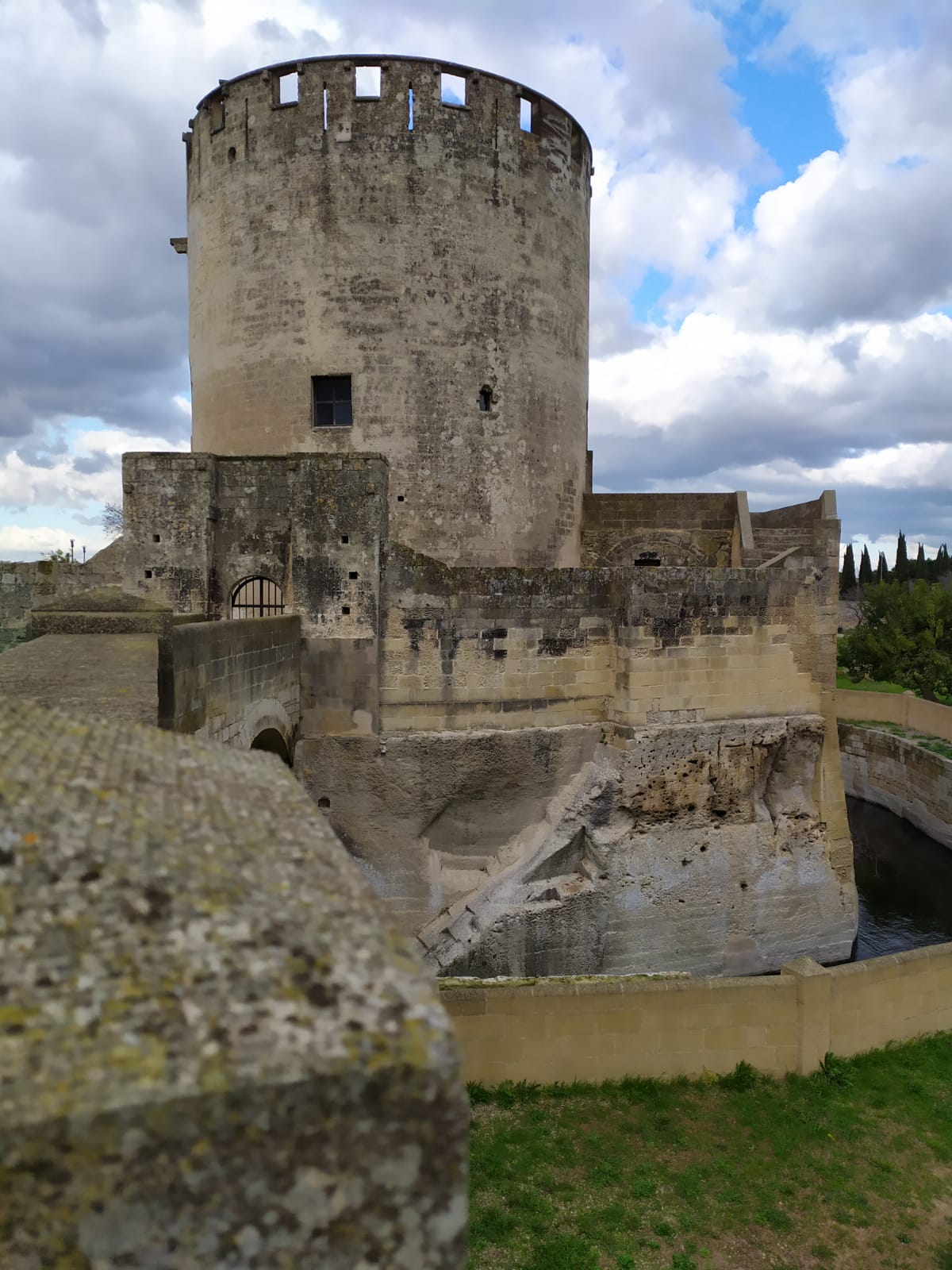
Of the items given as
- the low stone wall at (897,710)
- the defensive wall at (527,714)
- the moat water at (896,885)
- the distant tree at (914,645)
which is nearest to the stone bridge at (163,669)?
the defensive wall at (527,714)

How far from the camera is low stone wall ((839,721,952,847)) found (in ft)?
61.7

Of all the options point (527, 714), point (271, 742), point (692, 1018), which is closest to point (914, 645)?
point (527, 714)

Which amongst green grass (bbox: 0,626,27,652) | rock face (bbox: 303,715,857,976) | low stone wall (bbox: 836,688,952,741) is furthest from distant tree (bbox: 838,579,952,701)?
green grass (bbox: 0,626,27,652)

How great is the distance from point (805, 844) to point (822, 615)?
132 inches

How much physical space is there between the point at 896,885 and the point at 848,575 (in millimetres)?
63823

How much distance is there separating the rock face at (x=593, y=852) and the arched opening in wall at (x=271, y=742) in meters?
0.91

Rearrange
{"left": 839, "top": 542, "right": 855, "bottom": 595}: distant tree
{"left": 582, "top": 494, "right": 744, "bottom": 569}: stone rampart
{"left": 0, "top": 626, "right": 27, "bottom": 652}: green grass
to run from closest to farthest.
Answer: {"left": 0, "top": 626, "right": 27, "bottom": 652}: green grass
{"left": 582, "top": 494, "right": 744, "bottom": 569}: stone rampart
{"left": 839, "top": 542, "right": 855, "bottom": 595}: distant tree

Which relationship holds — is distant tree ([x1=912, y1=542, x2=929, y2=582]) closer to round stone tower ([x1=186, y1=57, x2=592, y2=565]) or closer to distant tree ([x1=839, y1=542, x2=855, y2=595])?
distant tree ([x1=839, y1=542, x2=855, y2=595])

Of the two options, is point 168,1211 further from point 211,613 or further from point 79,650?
point 211,613

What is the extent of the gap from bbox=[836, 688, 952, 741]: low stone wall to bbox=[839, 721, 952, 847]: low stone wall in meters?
0.17

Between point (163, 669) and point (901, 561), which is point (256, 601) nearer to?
point (163, 669)

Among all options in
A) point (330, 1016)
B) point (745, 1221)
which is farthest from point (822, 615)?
point (330, 1016)

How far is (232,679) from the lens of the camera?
26.0ft

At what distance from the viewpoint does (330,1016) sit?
1.60 m
